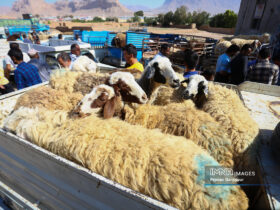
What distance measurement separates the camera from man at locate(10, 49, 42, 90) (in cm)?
368

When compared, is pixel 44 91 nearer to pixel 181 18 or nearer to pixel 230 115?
pixel 230 115

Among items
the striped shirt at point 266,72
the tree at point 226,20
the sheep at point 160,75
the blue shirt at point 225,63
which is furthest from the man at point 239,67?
the tree at point 226,20

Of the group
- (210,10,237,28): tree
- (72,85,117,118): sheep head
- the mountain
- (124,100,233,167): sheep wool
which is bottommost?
(124,100,233,167): sheep wool

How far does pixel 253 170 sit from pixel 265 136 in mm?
620

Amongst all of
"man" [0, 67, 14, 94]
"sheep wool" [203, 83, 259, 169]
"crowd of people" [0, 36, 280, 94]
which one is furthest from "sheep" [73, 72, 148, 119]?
"man" [0, 67, 14, 94]

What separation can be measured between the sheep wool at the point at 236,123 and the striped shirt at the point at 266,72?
8.21ft

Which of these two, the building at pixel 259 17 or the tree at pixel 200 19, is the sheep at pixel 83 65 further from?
the tree at pixel 200 19

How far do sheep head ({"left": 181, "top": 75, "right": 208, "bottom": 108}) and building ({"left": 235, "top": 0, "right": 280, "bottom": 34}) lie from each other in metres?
18.7

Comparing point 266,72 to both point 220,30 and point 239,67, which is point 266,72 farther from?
point 220,30

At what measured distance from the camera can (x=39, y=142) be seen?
1.84 meters

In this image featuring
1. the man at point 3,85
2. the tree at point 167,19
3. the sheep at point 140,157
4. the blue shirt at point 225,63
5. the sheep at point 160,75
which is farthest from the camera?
the tree at point 167,19

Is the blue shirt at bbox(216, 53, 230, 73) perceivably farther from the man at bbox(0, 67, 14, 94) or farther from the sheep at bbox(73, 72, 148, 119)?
the man at bbox(0, 67, 14, 94)

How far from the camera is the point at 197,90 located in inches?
104

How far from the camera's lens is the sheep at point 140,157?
4.27 ft
